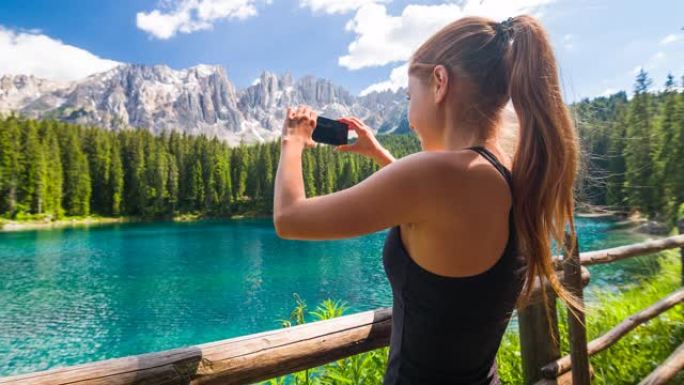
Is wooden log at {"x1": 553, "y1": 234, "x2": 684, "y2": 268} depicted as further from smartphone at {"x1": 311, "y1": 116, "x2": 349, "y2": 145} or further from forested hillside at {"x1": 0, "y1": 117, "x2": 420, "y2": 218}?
forested hillside at {"x1": 0, "y1": 117, "x2": 420, "y2": 218}

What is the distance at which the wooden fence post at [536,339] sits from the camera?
2869mm

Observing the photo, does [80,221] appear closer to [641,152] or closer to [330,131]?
[641,152]

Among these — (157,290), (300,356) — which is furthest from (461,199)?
(157,290)

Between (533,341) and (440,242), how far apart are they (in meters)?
2.44

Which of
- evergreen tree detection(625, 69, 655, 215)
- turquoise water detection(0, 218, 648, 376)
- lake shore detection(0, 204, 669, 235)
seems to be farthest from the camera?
lake shore detection(0, 204, 669, 235)

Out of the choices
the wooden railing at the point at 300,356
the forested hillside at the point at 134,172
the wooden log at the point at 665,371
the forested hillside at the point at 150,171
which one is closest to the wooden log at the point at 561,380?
the wooden railing at the point at 300,356

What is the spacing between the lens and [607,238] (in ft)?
Answer: 97.1

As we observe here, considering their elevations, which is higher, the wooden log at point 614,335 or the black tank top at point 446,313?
the black tank top at point 446,313

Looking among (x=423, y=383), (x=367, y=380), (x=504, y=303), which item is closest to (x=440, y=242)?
(x=504, y=303)

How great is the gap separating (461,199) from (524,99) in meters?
0.35

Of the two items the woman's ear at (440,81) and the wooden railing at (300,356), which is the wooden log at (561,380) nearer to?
the wooden railing at (300,356)

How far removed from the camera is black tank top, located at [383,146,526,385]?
0.96 metres

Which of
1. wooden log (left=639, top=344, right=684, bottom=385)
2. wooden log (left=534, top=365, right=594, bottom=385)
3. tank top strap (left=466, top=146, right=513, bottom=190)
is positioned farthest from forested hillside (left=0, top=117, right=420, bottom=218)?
tank top strap (left=466, top=146, right=513, bottom=190)

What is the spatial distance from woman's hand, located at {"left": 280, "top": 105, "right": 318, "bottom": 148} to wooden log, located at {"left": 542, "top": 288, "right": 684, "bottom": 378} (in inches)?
103
